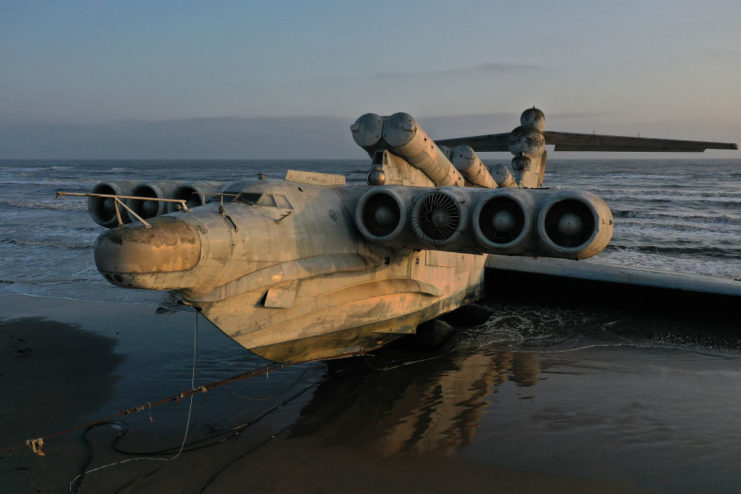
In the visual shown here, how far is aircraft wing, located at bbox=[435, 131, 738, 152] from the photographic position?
12.5 m

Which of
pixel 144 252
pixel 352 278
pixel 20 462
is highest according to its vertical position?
pixel 144 252

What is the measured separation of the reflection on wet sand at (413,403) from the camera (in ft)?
19.7

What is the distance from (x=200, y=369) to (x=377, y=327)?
2.92 meters

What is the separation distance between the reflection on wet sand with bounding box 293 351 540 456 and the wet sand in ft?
0.09

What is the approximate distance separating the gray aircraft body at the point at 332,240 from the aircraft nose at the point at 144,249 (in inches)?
0.5

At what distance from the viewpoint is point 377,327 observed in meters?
7.82

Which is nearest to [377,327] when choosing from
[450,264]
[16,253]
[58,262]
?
[450,264]

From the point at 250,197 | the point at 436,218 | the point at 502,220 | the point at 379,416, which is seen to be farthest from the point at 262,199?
the point at 379,416

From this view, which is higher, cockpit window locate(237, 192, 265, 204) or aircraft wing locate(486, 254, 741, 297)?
cockpit window locate(237, 192, 265, 204)

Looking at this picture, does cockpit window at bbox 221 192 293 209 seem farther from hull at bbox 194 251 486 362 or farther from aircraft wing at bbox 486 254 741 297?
aircraft wing at bbox 486 254 741 297

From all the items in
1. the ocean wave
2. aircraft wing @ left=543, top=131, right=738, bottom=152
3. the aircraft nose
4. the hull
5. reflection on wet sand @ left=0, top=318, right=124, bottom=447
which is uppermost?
aircraft wing @ left=543, top=131, right=738, bottom=152

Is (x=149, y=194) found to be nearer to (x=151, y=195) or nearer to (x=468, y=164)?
(x=151, y=195)

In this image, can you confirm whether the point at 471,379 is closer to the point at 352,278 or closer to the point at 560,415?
the point at 560,415

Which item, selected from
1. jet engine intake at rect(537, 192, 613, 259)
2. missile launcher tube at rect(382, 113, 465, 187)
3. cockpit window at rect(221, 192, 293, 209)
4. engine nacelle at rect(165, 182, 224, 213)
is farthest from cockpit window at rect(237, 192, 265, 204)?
jet engine intake at rect(537, 192, 613, 259)
